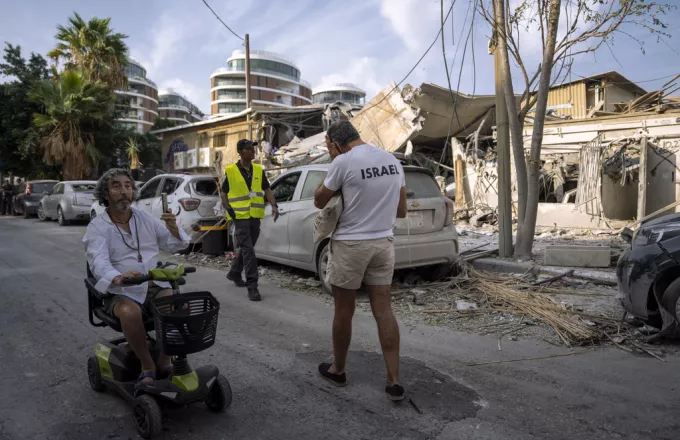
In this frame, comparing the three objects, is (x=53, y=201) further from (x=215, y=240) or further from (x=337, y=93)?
(x=337, y=93)

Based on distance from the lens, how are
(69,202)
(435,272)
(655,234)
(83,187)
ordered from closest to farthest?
(655,234) < (435,272) < (69,202) < (83,187)

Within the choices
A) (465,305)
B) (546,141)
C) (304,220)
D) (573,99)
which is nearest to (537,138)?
(465,305)

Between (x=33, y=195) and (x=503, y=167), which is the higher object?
(x=503, y=167)

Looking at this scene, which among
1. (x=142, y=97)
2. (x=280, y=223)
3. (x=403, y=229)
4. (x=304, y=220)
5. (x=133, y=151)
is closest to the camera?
(x=403, y=229)

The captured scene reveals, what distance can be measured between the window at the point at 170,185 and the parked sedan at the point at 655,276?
24.7 feet

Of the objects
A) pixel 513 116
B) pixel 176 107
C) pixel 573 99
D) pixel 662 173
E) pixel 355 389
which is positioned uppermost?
pixel 176 107

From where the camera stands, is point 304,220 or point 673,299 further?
point 304,220

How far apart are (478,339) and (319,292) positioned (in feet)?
8.14

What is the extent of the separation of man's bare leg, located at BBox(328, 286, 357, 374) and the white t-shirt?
40 centimetres

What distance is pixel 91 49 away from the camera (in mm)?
23359

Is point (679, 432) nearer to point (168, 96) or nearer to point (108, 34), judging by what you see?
point (108, 34)

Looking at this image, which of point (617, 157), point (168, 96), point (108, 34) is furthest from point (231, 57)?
point (617, 157)

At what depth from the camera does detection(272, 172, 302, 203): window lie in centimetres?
720

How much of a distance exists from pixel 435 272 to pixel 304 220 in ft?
6.29
